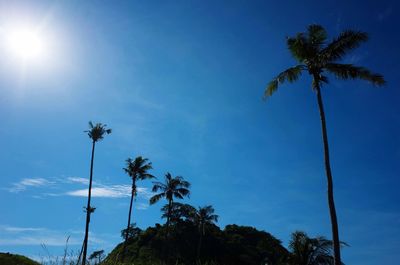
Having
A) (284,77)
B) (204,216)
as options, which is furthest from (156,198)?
(284,77)

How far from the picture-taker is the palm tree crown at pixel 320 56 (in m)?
20.0

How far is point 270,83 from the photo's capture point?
21.7 meters

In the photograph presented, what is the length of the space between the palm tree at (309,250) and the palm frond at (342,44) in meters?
21.7

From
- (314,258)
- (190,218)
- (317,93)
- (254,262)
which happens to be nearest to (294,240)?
(314,258)

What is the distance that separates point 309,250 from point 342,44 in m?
23.2

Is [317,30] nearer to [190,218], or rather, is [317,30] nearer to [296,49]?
[296,49]

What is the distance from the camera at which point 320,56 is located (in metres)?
20.5

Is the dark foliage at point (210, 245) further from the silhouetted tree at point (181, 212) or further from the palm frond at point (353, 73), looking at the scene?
the palm frond at point (353, 73)

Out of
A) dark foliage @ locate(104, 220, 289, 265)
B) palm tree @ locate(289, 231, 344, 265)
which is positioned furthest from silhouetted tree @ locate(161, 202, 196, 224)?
palm tree @ locate(289, 231, 344, 265)

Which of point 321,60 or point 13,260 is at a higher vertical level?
point 321,60

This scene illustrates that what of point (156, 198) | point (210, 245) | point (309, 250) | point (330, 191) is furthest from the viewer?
point (210, 245)

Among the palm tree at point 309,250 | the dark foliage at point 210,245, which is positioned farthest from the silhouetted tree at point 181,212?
the palm tree at point 309,250

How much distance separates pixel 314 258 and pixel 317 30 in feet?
79.0

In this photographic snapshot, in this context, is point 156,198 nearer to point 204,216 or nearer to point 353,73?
point 204,216
